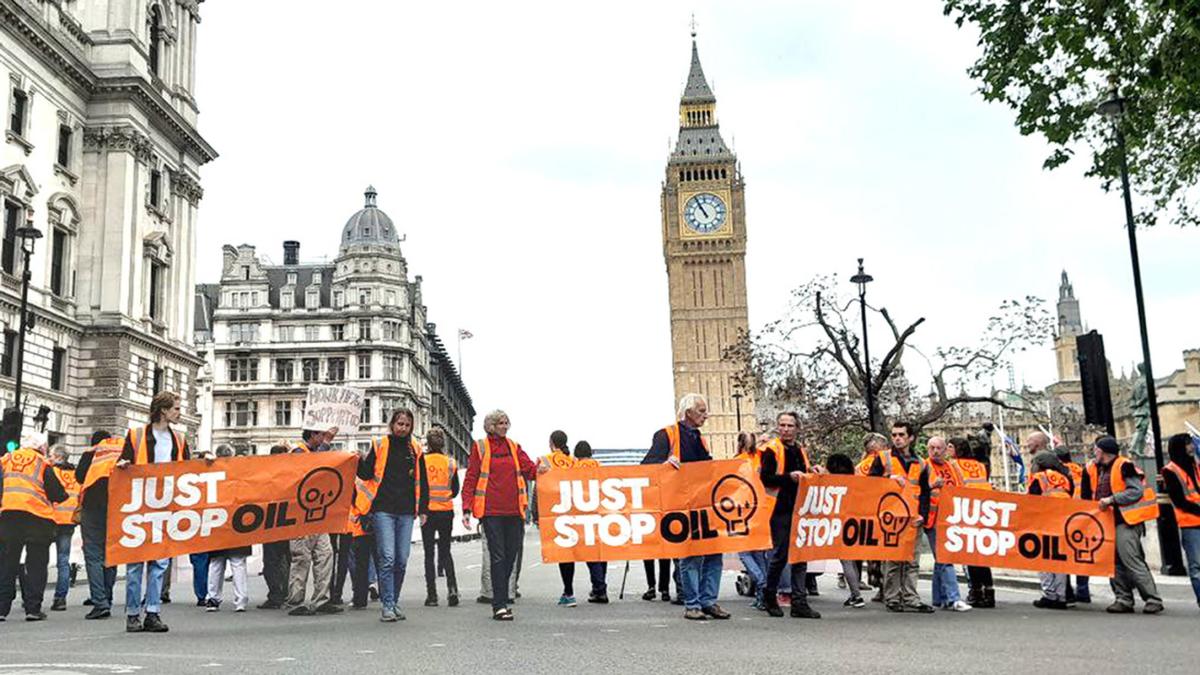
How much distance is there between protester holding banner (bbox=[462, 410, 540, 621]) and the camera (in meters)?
11.6

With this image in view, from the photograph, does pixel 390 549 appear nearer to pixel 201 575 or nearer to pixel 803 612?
pixel 803 612

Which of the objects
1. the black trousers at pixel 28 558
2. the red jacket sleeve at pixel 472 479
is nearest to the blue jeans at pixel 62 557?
the black trousers at pixel 28 558

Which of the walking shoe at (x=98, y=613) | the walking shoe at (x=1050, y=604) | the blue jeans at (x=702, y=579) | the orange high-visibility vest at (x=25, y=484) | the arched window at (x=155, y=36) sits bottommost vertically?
the walking shoe at (x=1050, y=604)

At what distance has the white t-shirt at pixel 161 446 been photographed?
10664mm

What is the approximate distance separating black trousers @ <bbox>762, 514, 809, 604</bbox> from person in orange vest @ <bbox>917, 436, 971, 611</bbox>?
1685mm

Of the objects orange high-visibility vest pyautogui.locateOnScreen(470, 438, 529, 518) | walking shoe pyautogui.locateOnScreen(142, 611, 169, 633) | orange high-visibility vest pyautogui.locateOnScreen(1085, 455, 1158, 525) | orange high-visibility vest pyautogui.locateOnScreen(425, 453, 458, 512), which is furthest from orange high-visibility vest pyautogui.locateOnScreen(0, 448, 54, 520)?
orange high-visibility vest pyautogui.locateOnScreen(1085, 455, 1158, 525)

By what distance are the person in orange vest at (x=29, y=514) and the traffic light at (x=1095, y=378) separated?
1433cm

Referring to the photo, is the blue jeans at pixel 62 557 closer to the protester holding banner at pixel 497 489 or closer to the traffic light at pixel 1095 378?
the protester holding banner at pixel 497 489

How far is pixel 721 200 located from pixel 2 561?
135 meters

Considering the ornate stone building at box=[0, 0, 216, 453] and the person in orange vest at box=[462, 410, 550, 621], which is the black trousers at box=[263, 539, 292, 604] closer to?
the person in orange vest at box=[462, 410, 550, 621]

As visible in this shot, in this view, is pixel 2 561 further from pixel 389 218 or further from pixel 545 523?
pixel 389 218

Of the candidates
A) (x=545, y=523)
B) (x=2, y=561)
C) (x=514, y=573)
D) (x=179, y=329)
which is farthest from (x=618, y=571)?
(x=179, y=329)

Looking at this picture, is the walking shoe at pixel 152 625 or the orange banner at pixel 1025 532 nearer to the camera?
the walking shoe at pixel 152 625

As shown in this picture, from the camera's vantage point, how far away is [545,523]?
473 inches
